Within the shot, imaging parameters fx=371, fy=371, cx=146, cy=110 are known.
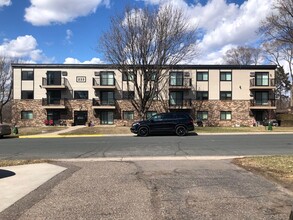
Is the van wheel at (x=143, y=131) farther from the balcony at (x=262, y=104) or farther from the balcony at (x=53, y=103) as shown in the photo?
the balcony at (x=262, y=104)

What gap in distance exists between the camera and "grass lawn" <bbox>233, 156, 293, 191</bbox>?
8.31m

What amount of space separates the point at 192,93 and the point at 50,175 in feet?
142

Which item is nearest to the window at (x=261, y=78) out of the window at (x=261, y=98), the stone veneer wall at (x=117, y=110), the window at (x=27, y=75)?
the window at (x=261, y=98)

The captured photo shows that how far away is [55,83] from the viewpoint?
50.3m

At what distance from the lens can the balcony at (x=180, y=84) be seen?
166 feet

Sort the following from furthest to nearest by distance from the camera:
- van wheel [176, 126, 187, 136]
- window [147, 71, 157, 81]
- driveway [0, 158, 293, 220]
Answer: window [147, 71, 157, 81], van wheel [176, 126, 187, 136], driveway [0, 158, 293, 220]

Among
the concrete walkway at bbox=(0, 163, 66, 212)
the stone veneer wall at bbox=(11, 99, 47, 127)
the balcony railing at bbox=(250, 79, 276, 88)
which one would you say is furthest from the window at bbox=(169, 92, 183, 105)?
the concrete walkway at bbox=(0, 163, 66, 212)

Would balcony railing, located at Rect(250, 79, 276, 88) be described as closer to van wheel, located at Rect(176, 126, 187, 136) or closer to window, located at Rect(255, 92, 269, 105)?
window, located at Rect(255, 92, 269, 105)

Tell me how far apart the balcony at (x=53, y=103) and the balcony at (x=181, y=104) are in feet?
48.8

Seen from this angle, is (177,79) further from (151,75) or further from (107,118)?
(151,75)

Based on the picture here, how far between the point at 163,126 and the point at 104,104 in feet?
78.3

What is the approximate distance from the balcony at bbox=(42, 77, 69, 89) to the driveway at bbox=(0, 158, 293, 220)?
41.7 metres

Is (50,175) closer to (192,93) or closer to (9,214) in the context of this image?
(9,214)

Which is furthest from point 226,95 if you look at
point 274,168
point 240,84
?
point 274,168
